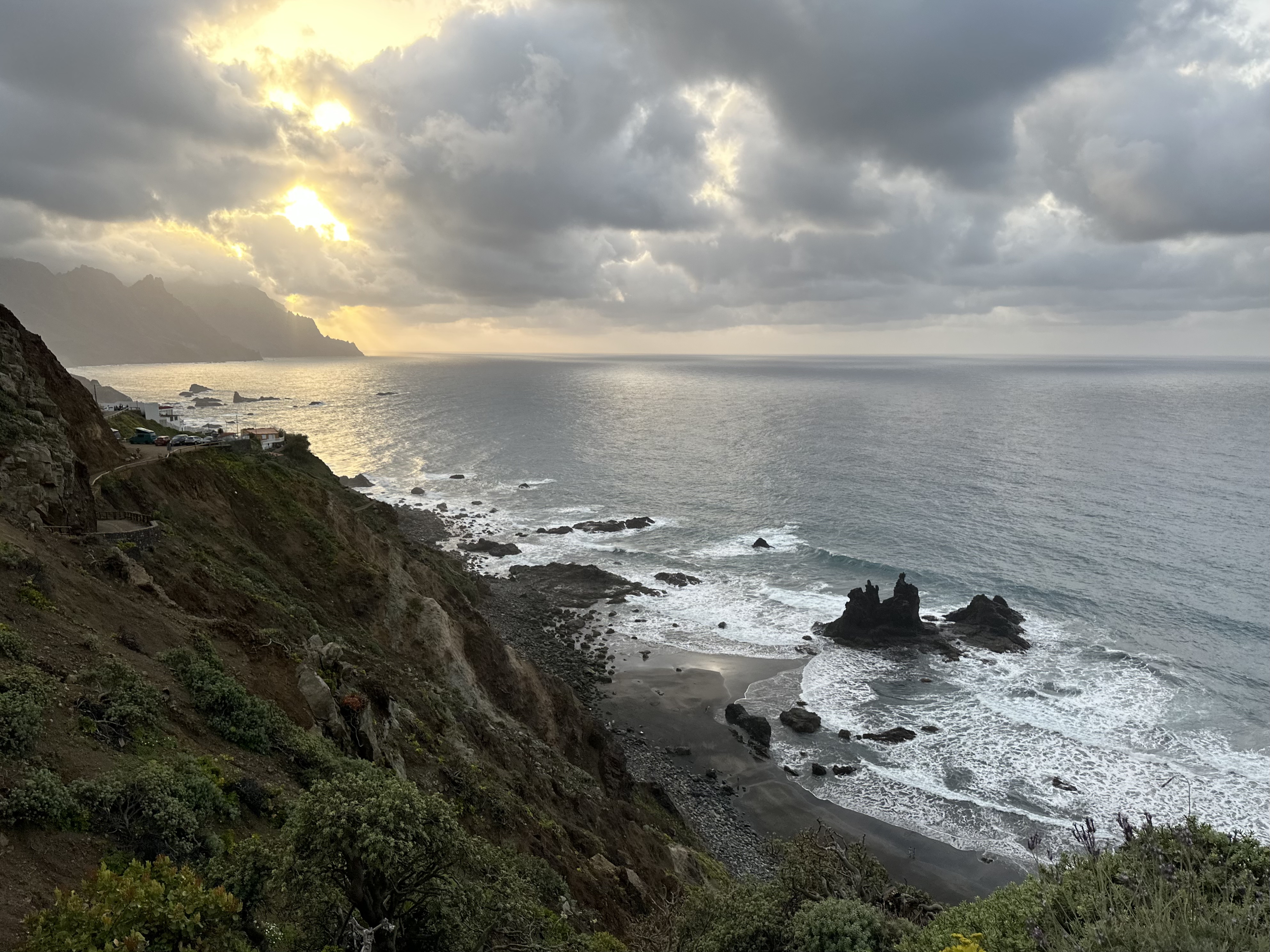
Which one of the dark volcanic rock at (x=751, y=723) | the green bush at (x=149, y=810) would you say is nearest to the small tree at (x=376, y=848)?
the green bush at (x=149, y=810)

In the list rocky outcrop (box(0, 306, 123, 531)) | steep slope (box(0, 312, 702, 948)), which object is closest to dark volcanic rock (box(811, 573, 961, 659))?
steep slope (box(0, 312, 702, 948))

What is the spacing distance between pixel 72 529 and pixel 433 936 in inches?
813

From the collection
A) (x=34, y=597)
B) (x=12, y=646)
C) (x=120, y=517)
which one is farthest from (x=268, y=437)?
(x=12, y=646)

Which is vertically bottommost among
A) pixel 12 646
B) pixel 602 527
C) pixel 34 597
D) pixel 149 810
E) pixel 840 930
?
pixel 602 527

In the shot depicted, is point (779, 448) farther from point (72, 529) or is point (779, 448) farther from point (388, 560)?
point (72, 529)

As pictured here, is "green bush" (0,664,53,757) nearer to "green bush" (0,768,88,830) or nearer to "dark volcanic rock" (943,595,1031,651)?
"green bush" (0,768,88,830)

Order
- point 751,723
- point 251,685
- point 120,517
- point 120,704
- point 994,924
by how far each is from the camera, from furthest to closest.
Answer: point 751,723
point 120,517
point 251,685
point 120,704
point 994,924

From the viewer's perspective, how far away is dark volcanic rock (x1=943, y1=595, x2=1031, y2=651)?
178 ft

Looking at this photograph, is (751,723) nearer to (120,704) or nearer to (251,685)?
(251,685)

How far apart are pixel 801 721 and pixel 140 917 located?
137 feet

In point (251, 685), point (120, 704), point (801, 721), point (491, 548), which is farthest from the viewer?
point (491, 548)

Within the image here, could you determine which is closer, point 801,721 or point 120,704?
point 120,704

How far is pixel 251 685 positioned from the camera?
19.3 m

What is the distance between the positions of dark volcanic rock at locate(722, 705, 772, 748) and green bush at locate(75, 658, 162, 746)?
117ft
